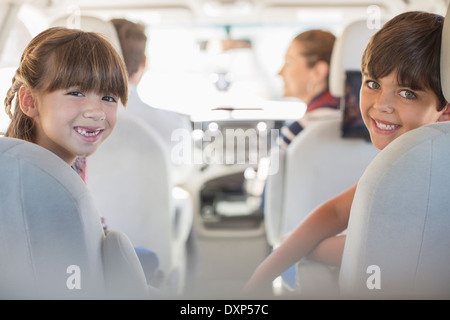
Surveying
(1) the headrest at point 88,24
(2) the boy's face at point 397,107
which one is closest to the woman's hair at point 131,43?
(1) the headrest at point 88,24

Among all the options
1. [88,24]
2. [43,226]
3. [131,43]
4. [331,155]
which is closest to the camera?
[43,226]

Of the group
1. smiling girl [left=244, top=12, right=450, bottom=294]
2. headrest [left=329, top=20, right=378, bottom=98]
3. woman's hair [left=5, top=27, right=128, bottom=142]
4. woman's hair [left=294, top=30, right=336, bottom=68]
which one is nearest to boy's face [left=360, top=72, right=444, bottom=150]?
smiling girl [left=244, top=12, right=450, bottom=294]

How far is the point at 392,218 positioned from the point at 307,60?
96 cm

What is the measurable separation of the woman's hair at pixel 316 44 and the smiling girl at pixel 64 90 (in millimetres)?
890

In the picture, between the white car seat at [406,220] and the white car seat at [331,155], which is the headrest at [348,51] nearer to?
the white car seat at [331,155]

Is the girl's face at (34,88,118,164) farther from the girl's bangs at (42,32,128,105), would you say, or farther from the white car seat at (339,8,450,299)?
the white car seat at (339,8,450,299)

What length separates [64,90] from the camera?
0.74 m

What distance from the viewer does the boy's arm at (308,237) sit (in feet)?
3.08

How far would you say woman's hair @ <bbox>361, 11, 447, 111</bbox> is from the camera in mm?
760

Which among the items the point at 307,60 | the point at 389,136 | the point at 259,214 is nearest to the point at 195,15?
the point at 307,60

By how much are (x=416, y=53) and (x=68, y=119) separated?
1.72 feet

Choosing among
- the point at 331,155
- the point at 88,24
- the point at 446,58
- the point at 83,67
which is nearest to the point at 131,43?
the point at 88,24

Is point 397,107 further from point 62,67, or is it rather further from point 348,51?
point 62,67
